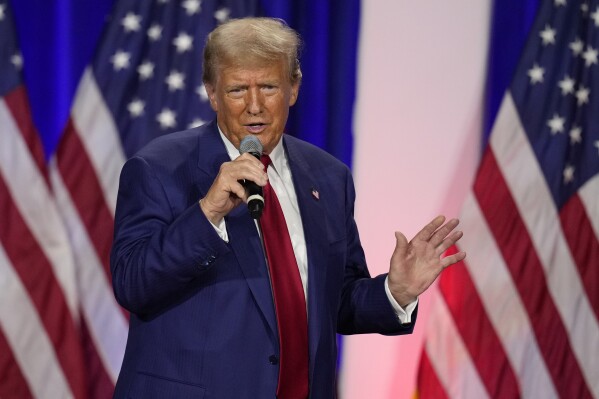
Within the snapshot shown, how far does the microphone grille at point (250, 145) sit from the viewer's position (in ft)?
6.12

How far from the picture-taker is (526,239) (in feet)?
12.1

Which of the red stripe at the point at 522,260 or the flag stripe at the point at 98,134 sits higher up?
the flag stripe at the point at 98,134

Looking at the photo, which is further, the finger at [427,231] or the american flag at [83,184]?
the american flag at [83,184]

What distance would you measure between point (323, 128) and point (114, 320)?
3.73ft

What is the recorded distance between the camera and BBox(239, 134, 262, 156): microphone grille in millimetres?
1865

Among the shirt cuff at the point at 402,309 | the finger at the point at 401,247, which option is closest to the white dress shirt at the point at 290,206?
the shirt cuff at the point at 402,309

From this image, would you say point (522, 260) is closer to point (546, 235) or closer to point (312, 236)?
point (546, 235)

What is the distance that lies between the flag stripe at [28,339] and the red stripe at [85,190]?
32 cm

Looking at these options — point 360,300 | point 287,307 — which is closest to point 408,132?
point 360,300

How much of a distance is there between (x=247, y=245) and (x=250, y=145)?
8.6 inches

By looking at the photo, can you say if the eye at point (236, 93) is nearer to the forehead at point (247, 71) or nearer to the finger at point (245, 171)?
the forehead at point (247, 71)

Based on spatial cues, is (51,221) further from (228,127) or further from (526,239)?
(526,239)

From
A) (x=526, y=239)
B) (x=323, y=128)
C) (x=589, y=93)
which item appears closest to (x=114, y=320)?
(x=323, y=128)

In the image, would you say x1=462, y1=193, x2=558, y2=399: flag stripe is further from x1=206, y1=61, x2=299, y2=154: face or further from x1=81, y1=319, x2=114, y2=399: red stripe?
x1=206, y1=61, x2=299, y2=154: face
